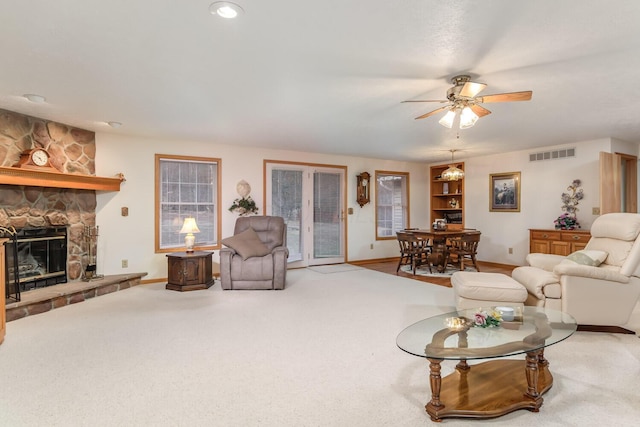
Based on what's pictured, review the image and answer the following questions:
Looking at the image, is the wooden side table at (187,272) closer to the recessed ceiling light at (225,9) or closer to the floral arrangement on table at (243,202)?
the floral arrangement on table at (243,202)

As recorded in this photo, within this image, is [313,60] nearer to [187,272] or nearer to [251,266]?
[251,266]

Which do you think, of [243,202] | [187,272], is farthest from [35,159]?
[243,202]

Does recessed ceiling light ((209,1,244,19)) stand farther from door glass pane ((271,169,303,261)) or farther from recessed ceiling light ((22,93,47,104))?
door glass pane ((271,169,303,261))

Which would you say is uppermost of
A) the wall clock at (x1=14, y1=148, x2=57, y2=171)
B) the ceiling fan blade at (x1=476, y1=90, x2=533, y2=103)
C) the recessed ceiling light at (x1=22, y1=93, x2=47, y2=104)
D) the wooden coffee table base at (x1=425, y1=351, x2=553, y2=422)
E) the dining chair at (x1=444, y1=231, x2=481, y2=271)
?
the recessed ceiling light at (x1=22, y1=93, x2=47, y2=104)

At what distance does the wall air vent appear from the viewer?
5.88 meters

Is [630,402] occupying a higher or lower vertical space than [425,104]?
lower

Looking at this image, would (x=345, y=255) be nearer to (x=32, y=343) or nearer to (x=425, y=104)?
(x=425, y=104)

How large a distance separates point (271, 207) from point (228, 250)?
167cm

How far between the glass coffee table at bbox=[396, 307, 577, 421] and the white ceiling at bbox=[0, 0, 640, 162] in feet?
6.30

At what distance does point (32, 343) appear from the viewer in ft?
9.59

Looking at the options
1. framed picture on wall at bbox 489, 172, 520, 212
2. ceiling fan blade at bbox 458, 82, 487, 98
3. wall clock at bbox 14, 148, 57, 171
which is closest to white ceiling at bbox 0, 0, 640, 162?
ceiling fan blade at bbox 458, 82, 487, 98

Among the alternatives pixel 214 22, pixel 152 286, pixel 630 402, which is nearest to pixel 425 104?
pixel 214 22

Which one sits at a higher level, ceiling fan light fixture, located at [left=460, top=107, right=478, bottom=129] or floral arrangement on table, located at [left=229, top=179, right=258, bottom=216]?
ceiling fan light fixture, located at [left=460, top=107, right=478, bottom=129]

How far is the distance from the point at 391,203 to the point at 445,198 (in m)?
1.52
